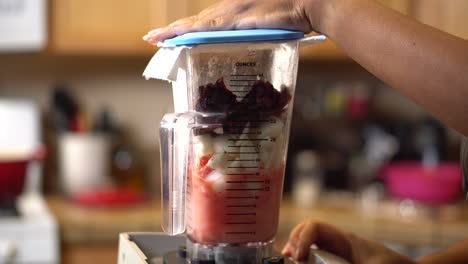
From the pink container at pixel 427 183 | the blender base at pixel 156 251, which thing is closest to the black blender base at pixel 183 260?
the blender base at pixel 156 251

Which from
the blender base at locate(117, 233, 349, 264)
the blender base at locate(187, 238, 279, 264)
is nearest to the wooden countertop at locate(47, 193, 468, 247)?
the blender base at locate(117, 233, 349, 264)

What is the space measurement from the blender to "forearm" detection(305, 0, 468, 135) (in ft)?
0.13

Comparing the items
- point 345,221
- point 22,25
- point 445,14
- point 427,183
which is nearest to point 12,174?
point 22,25

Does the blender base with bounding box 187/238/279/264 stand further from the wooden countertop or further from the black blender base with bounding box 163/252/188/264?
the wooden countertop

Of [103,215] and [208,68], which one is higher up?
[208,68]

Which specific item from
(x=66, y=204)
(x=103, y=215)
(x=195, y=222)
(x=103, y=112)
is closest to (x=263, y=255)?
(x=195, y=222)

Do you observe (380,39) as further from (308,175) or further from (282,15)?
(308,175)

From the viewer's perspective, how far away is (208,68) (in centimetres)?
70

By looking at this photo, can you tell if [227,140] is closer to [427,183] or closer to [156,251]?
[156,251]

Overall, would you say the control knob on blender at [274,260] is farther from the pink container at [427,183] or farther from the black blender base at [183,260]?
the pink container at [427,183]

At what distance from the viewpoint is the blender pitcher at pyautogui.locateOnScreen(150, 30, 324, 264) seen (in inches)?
27.2

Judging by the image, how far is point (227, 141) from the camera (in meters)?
0.69

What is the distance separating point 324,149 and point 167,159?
6.71 ft

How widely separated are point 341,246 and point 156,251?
23cm
